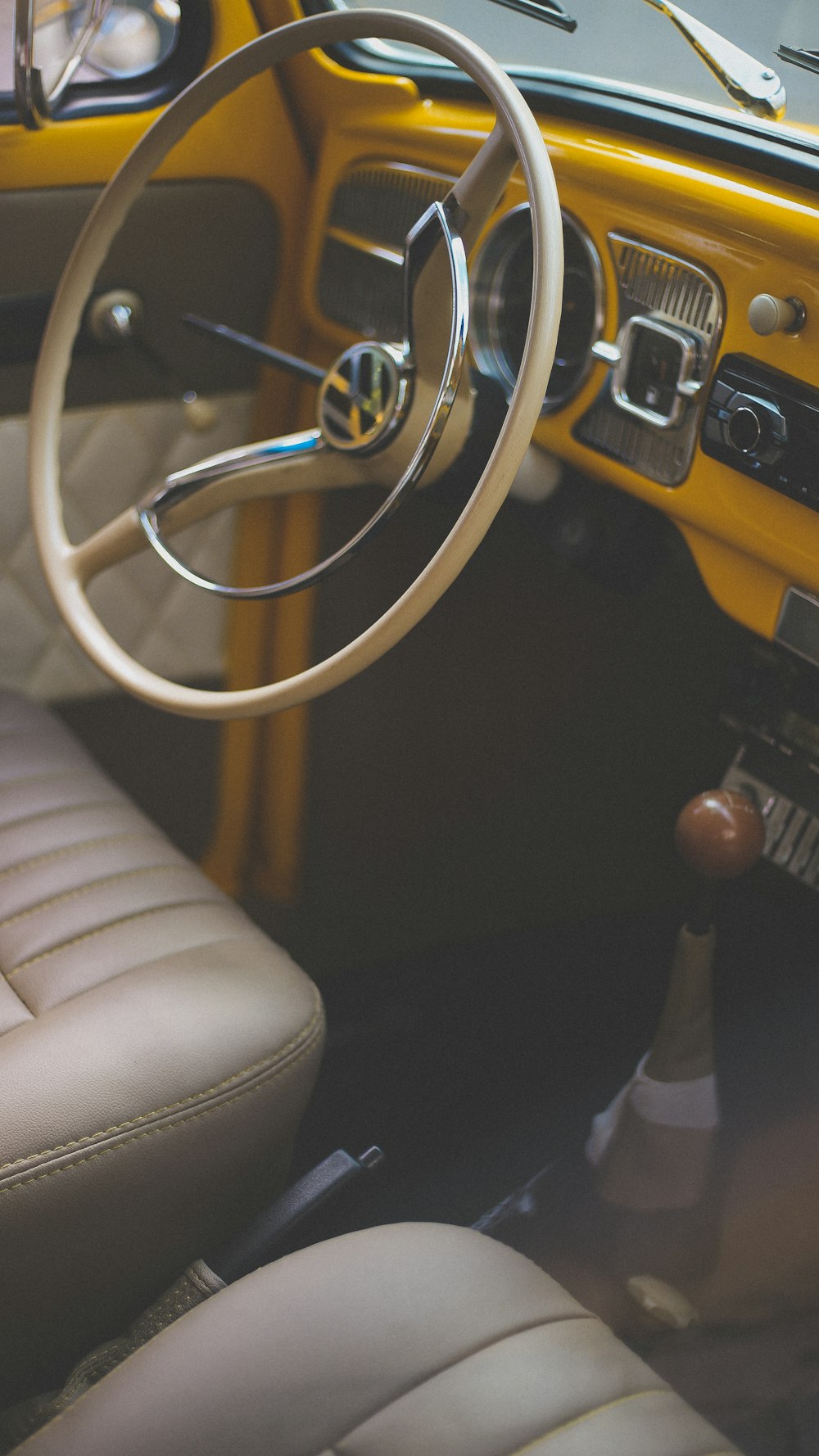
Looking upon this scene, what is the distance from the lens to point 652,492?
100cm

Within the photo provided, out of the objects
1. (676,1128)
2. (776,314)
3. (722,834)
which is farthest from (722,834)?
(776,314)

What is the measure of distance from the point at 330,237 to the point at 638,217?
18.2 inches

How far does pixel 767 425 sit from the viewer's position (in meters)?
0.86

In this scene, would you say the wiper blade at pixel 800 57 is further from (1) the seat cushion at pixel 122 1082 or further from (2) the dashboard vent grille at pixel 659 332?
(1) the seat cushion at pixel 122 1082

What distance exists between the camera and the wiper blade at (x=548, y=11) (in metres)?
1.12

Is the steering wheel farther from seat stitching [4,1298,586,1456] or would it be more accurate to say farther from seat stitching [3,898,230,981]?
seat stitching [4,1298,586,1456]

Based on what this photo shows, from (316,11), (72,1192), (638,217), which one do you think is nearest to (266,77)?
(316,11)

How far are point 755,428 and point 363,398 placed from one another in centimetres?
28

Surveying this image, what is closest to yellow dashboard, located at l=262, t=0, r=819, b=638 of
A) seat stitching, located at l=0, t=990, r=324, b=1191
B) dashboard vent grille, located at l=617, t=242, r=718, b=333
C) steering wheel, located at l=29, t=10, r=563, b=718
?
dashboard vent grille, located at l=617, t=242, r=718, b=333

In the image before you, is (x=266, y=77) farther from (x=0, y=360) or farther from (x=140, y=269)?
(x=0, y=360)

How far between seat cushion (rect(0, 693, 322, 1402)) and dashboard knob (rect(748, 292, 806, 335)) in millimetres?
553

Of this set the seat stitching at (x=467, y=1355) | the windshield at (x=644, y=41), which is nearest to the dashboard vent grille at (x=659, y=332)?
the windshield at (x=644, y=41)

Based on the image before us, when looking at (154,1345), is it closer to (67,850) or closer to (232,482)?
(67,850)

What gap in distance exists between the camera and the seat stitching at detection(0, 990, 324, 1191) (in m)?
0.74
